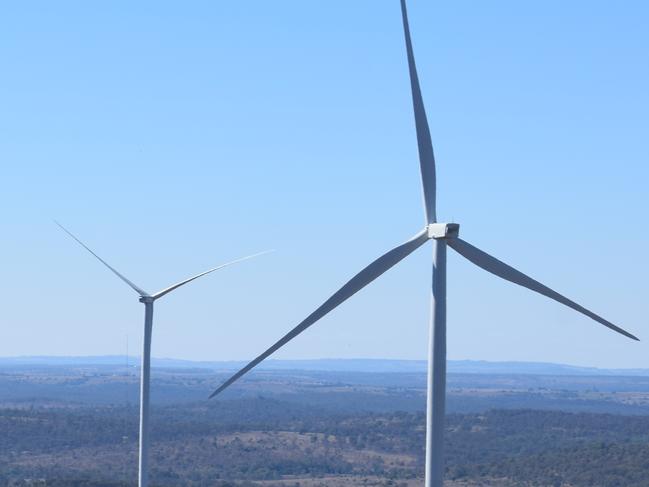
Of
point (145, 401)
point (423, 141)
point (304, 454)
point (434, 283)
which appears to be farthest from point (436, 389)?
point (304, 454)

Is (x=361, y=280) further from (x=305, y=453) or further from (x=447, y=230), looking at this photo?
(x=305, y=453)

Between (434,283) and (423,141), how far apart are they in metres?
5.55

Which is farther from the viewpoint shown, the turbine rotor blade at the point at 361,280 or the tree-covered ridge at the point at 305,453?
the tree-covered ridge at the point at 305,453

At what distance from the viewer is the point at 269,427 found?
650 ft

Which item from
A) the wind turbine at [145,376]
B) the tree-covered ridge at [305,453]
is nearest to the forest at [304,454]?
the tree-covered ridge at [305,453]

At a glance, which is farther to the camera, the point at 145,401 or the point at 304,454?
the point at 304,454

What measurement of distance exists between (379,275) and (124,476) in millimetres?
99929

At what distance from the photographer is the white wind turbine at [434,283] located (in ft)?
96.8

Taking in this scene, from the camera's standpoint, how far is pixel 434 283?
3038 centimetres

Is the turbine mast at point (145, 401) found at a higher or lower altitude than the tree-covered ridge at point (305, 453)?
higher

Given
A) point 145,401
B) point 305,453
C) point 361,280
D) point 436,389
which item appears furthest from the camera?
point 305,453

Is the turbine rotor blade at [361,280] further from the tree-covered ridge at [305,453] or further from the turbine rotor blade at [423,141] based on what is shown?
the tree-covered ridge at [305,453]

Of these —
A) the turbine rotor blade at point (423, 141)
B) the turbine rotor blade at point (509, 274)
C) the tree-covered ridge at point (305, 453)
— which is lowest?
the tree-covered ridge at point (305, 453)

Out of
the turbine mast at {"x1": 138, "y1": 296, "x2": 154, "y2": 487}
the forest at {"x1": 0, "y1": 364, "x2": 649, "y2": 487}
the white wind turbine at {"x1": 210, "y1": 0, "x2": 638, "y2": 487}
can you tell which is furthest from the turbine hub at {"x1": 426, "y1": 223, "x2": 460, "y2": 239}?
the forest at {"x1": 0, "y1": 364, "x2": 649, "y2": 487}
